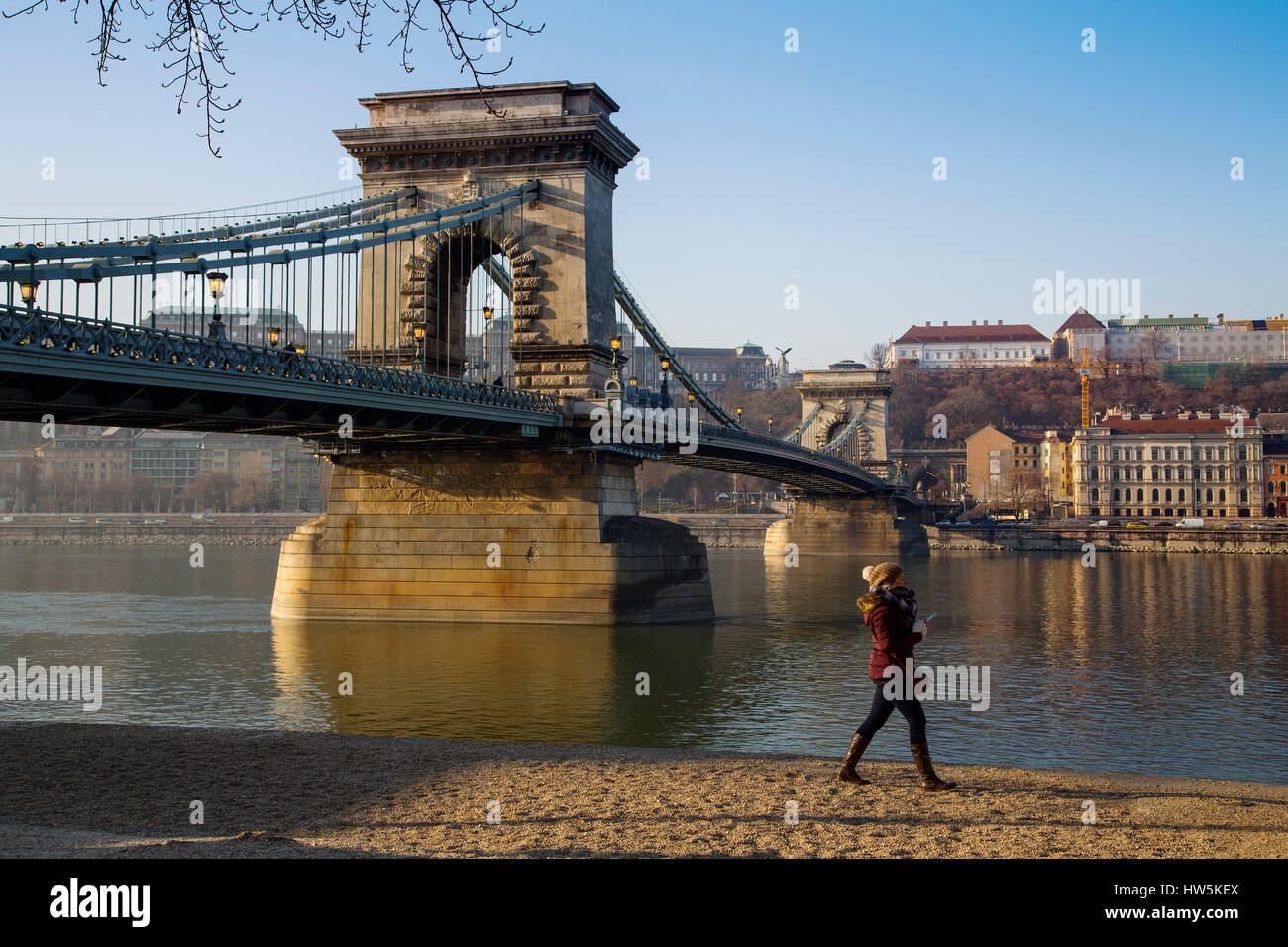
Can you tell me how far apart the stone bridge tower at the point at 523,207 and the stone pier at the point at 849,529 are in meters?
52.6

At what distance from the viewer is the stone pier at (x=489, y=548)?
33938 mm

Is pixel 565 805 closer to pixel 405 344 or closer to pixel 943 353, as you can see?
pixel 405 344

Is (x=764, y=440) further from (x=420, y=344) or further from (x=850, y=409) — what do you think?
(x=850, y=409)

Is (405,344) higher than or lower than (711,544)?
higher

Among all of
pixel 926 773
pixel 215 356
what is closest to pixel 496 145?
pixel 215 356

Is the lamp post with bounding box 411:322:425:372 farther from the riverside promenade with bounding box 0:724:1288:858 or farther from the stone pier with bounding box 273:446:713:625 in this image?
the riverside promenade with bounding box 0:724:1288:858

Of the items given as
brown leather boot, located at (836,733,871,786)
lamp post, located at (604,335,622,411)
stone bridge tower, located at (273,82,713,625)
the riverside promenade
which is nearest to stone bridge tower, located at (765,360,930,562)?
lamp post, located at (604,335,622,411)

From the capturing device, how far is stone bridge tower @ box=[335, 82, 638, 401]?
36625 mm

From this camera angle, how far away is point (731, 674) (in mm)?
26672

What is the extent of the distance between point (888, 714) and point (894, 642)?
0.61 m

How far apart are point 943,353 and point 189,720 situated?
620ft
